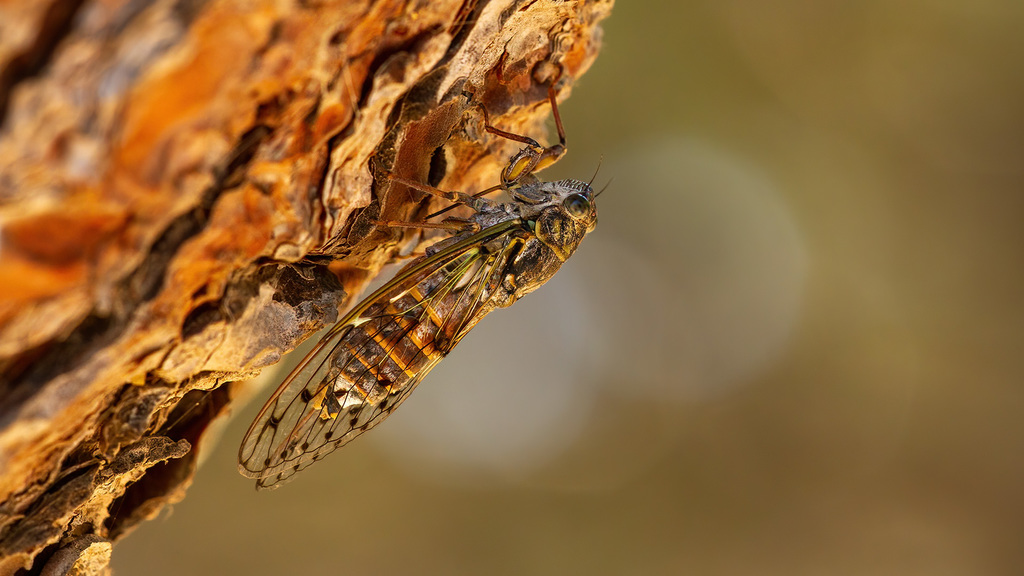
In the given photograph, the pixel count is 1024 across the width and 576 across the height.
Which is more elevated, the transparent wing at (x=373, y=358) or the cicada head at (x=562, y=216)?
the cicada head at (x=562, y=216)

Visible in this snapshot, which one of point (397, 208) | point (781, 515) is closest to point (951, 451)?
point (781, 515)

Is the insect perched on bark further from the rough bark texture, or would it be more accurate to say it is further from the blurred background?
the blurred background

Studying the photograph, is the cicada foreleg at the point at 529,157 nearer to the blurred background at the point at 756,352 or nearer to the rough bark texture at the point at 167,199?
the rough bark texture at the point at 167,199

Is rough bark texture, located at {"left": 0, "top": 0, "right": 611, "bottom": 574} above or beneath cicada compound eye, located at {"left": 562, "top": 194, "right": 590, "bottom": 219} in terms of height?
beneath

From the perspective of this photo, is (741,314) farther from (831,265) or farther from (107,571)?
(107,571)

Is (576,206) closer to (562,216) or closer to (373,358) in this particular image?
(562,216)

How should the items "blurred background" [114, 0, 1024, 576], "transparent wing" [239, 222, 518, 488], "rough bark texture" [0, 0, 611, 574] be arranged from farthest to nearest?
"blurred background" [114, 0, 1024, 576], "transparent wing" [239, 222, 518, 488], "rough bark texture" [0, 0, 611, 574]

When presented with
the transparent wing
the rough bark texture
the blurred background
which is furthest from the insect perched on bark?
the blurred background

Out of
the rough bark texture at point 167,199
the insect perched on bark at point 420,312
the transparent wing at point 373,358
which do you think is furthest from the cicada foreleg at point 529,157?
the rough bark texture at point 167,199
